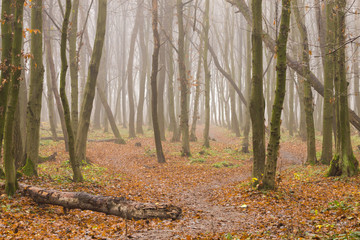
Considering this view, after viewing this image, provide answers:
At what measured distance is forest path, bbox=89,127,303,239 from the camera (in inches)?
223

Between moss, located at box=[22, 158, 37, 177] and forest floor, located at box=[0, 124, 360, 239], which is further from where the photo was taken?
moss, located at box=[22, 158, 37, 177]

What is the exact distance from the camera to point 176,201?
8227 millimetres

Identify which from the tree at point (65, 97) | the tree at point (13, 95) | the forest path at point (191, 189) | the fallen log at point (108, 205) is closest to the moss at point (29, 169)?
the tree at point (65, 97)

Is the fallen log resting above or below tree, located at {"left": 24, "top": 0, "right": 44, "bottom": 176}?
below

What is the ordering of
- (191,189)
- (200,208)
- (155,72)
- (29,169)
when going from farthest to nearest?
(155,72) < (191,189) < (29,169) < (200,208)

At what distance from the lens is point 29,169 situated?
826 cm

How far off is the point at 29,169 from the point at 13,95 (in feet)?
8.74

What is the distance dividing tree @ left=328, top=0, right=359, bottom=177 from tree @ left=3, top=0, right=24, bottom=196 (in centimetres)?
829

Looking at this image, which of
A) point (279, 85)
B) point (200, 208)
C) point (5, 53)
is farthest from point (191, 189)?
point (5, 53)

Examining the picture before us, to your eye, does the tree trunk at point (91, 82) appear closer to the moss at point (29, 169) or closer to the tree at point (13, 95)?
the moss at point (29, 169)

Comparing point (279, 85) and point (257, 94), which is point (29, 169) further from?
point (279, 85)

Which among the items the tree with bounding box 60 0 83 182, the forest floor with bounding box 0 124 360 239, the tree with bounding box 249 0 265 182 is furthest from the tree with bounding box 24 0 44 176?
the tree with bounding box 249 0 265 182

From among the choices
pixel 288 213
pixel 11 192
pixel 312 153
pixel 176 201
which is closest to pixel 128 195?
pixel 176 201

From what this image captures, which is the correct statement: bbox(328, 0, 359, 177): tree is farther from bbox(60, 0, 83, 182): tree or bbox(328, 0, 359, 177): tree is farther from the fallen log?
bbox(60, 0, 83, 182): tree
